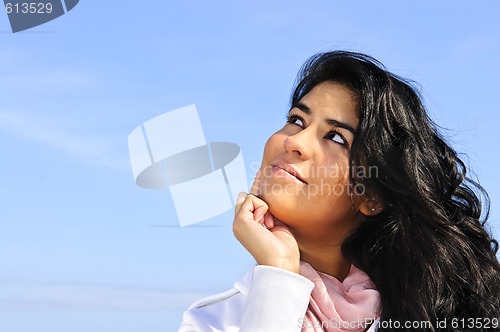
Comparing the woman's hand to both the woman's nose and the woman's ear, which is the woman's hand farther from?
the woman's ear

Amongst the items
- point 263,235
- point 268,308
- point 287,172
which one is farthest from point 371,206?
point 268,308

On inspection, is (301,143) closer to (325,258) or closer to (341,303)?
(325,258)

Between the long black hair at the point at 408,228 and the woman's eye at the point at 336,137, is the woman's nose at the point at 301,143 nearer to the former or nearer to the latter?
the woman's eye at the point at 336,137

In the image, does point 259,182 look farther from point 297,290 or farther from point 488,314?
point 488,314

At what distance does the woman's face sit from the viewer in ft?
11.5

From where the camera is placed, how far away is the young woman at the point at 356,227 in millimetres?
3482

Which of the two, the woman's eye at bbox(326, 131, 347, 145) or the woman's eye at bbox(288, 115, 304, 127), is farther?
the woman's eye at bbox(288, 115, 304, 127)

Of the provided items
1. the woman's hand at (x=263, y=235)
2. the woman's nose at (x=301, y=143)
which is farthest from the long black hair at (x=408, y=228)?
the woman's hand at (x=263, y=235)

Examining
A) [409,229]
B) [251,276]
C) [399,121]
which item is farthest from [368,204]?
[251,276]

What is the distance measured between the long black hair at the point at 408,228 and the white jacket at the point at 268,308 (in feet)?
0.97

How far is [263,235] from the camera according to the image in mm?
3438

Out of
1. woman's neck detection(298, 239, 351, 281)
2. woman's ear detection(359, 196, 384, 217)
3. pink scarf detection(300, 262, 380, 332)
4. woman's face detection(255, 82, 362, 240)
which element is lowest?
pink scarf detection(300, 262, 380, 332)

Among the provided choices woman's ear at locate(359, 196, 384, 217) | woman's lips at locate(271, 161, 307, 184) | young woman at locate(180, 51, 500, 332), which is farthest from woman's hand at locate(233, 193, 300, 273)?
woman's ear at locate(359, 196, 384, 217)

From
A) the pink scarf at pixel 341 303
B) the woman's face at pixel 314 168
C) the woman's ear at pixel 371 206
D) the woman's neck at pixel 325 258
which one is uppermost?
the woman's face at pixel 314 168
